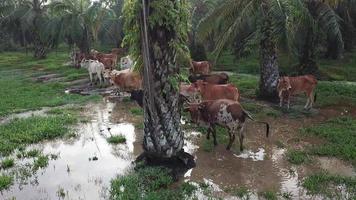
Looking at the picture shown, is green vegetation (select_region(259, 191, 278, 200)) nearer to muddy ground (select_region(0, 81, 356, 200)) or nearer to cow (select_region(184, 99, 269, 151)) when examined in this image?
muddy ground (select_region(0, 81, 356, 200))

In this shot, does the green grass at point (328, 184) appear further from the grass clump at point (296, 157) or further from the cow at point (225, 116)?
the cow at point (225, 116)

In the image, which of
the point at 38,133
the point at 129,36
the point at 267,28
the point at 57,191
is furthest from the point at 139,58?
the point at 267,28

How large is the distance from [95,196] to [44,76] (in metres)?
18.6

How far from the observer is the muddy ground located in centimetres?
837

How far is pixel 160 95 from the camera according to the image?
895cm

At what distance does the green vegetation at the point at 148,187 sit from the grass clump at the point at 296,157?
273 centimetres

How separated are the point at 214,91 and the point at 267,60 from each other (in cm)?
317

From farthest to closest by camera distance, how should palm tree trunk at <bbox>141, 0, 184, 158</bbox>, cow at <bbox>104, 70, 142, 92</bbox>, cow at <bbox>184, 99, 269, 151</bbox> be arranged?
cow at <bbox>104, 70, 142, 92</bbox> → cow at <bbox>184, 99, 269, 151</bbox> → palm tree trunk at <bbox>141, 0, 184, 158</bbox>

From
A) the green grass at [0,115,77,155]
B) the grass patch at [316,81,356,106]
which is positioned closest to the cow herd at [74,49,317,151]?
the grass patch at [316,81,356,106]

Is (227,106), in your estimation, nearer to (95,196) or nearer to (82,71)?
(95,196)

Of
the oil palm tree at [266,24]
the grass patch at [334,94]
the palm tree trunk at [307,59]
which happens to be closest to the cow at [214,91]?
the oil palm tree at [266,24]

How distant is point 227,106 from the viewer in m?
10.3

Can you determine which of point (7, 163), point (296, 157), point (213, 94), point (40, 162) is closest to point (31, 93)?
point (213, 94)

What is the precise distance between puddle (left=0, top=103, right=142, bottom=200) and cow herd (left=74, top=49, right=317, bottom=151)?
70.5 inches
